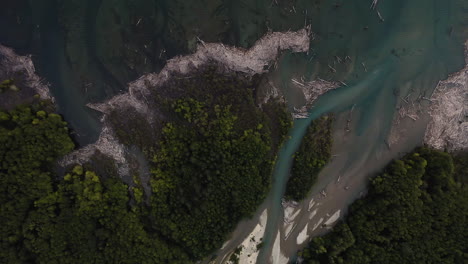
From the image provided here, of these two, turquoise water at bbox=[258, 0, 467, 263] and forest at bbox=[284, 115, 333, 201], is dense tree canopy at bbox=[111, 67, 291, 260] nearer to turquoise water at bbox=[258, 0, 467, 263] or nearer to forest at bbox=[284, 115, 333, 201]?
forest at bbox=[284, 115, 333, 201]

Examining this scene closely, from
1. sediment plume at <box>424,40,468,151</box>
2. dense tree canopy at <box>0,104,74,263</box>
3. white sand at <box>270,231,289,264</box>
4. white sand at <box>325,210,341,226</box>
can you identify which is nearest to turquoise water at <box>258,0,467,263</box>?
white sand at <box>270,231,289,264</box>

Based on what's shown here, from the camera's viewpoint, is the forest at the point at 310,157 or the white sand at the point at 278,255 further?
the white sand at the point at 278,255

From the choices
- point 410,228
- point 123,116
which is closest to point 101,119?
point 123,116

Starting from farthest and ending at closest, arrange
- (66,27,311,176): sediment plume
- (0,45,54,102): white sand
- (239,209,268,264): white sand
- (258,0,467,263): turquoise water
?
(239,209,268,264): white sand < (258,0,467,263): turquoise water < (66,27,311,176): sediment plume < (0,45,54,102): white sand

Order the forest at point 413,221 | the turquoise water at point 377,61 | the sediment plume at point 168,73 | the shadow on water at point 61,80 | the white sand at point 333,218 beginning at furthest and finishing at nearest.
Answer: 1. the white sand at point 333,218
2. the turquoise water at point 377,61
3. the shadow on water at point 61,80
4. the sediment plume at point 168,73
5. the forest at point 413,221

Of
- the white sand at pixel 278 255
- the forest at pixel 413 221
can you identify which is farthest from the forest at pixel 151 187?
the forest at pixel 413 221

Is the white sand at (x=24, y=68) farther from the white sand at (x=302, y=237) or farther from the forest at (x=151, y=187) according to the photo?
the white sand at (x=302, y=237)

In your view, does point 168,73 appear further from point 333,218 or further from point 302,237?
point 333,218

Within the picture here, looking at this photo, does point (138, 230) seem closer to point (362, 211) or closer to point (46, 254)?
point (46, 254)
